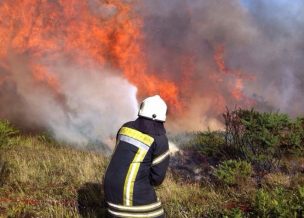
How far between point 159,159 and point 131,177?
32 centimetres

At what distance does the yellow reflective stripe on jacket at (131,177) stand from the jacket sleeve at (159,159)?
12 cm

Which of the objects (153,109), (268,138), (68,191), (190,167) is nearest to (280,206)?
(153,109)

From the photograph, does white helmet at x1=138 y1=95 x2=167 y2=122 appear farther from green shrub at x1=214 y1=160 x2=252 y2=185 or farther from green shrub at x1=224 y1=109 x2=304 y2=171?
green shrub at x1=224 y1=109 x2=304 y2=171

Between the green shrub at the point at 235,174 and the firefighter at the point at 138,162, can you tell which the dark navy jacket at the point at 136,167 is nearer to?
the firefighter at the point at 138,162

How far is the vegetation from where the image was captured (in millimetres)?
6328

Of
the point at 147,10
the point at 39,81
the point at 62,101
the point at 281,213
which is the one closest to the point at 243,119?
the point at 281,213

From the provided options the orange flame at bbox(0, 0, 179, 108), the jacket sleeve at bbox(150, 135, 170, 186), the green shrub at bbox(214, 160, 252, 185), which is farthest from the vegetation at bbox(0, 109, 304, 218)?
the orange flame at bbox(0, 0, 179, 108)

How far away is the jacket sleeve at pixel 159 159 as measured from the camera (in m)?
4.29

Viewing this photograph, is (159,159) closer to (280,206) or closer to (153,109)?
(153,109)

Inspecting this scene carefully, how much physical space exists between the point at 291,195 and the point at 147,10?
15.0m

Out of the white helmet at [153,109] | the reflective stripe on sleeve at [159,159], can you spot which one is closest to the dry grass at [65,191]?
the reflective stripe on sleeve at [159,159]

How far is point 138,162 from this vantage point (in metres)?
4.28

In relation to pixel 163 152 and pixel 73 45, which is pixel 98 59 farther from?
pixel 163 152

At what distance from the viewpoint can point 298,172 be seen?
899 centimetres
